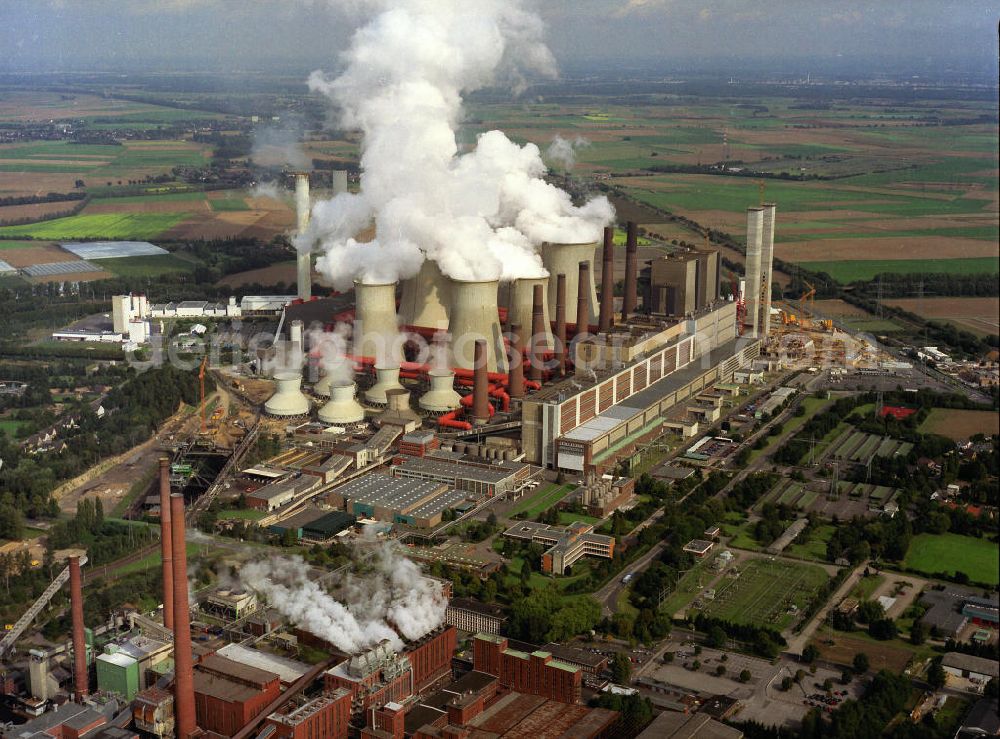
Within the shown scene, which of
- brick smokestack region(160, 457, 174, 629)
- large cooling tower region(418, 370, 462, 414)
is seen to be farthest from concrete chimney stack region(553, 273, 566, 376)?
brick smokestack region(160, 457, 174, 629)

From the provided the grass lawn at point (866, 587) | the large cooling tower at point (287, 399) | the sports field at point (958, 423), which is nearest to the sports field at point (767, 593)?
the grass lawn at point (866, 587)

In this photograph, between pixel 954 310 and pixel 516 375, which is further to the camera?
pixel 954 310

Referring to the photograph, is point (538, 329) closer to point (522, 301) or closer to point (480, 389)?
point (522, 301)

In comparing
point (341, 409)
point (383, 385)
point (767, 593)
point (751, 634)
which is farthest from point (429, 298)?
point (751, 634)

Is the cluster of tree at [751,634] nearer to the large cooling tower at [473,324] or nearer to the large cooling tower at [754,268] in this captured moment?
the large cooling tower at [473,324]

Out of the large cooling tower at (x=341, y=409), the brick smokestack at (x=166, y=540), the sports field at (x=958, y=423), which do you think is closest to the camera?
the brick smokestack at (x=166, y=540)

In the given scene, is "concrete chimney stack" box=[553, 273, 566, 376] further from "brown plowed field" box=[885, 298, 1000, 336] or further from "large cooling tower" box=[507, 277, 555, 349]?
"brown plowed field" box=[885, 298, 1000, 336]
